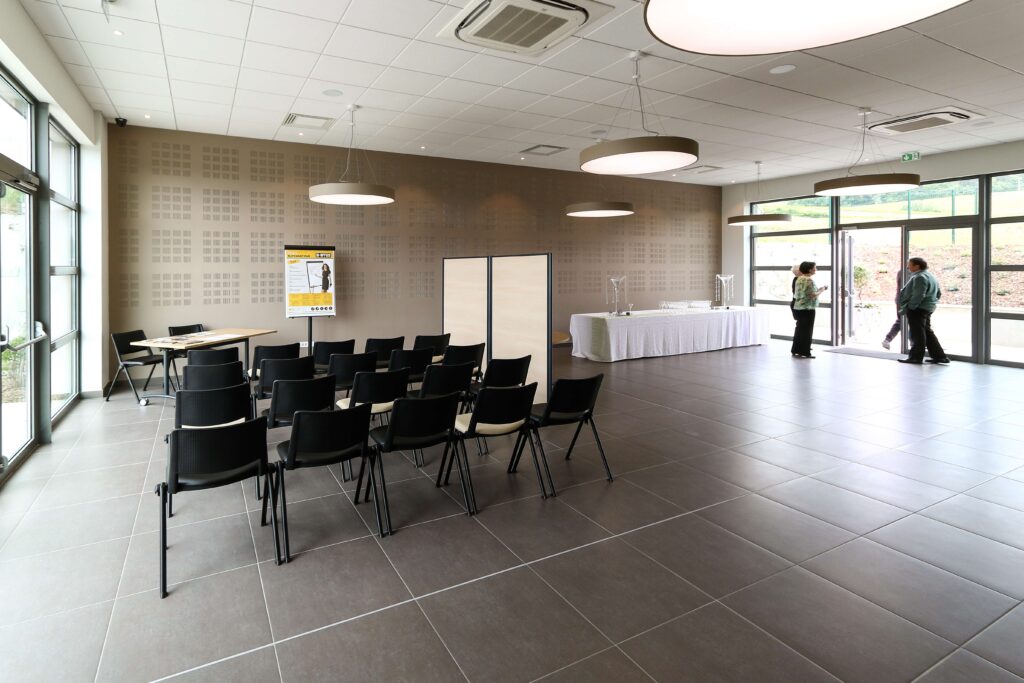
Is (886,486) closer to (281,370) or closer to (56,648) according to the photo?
(56,648)

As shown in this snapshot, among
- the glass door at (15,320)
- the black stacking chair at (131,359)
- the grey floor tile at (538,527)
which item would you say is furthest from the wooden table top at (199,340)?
the grey floor tile at (538,527)

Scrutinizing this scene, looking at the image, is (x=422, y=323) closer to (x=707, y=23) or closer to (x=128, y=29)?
(x=128, y=29)

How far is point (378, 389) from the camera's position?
4.93 meters

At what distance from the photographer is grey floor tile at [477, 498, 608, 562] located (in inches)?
139

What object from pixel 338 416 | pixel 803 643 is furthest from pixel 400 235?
pixel 803 643

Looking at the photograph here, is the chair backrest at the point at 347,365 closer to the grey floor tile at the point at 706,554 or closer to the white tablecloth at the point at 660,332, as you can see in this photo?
the grey floor tile at the point at 706,554

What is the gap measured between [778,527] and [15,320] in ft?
20.5

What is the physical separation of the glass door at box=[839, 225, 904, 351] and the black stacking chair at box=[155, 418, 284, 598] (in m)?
12.2

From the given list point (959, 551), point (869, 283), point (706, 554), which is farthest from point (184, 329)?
point (869, 283)

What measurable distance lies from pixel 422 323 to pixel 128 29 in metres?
6.44

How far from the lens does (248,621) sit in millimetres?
2768

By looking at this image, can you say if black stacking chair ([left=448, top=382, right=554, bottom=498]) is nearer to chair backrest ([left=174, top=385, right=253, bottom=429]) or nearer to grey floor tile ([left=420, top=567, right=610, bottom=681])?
grey floor tile ([left=420, top=567, right=610, bottom=681])

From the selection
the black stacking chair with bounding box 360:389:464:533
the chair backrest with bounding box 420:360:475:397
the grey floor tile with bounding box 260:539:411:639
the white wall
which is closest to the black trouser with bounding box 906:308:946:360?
the white wall

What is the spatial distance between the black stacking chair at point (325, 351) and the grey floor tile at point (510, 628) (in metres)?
4.57
